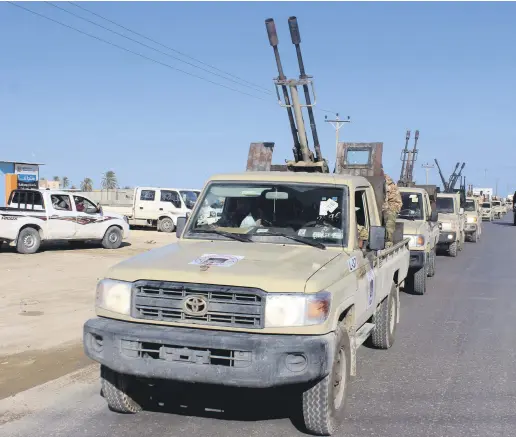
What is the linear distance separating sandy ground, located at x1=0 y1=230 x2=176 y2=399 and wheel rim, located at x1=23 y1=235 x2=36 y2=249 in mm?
303

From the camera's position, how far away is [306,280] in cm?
411

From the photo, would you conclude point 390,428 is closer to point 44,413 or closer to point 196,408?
point 196,408

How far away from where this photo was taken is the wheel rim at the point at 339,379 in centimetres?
455

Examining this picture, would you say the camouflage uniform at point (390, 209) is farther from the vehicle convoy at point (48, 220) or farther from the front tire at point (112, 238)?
the front tire at point (112, 238)

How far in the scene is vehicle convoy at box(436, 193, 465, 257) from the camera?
18.7m

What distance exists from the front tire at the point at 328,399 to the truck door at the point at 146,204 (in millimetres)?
22787

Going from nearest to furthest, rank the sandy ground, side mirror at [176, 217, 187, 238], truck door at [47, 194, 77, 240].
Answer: side mirror at [176, 217, 187, 238]
the sandy ground
truck door at [47, 194, 77, 240]

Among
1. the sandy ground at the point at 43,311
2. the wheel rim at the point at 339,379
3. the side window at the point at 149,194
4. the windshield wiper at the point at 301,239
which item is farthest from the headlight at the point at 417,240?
the side window at the point at 149,194

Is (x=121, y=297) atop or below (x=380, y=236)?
below

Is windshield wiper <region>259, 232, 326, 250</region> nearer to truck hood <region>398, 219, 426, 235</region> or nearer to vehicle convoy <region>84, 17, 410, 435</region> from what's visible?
vehicle convoy <region>84, 17, 410, 435</region>

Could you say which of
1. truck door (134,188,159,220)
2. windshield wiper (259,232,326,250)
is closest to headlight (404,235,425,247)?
windshield wiper (259,232,326,250)

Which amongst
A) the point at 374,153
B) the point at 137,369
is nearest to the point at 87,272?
the point at 374,153

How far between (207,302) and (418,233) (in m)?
7.99

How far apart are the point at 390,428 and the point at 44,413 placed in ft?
8.99
